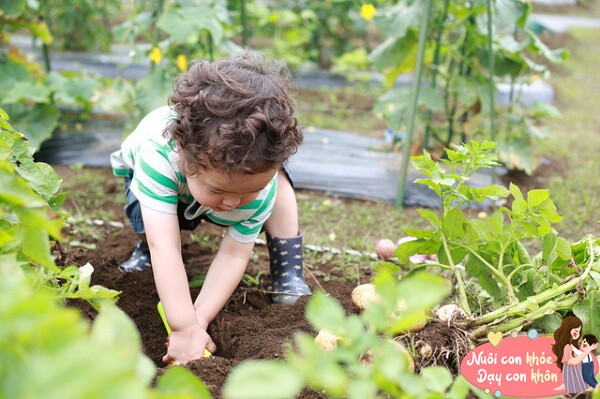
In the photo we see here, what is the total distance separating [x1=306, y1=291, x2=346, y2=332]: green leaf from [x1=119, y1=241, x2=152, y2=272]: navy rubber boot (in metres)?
1.55

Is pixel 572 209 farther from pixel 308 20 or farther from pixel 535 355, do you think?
pixel 308 20

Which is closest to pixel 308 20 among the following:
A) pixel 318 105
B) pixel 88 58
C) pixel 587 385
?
pixel 318 105

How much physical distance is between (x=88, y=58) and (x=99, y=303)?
4985 millimetres

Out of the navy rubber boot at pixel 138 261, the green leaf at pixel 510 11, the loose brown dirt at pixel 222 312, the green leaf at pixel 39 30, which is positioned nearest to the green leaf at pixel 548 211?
the loose brown dirt at pixel 222 312

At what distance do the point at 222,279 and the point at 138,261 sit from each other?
0.48 metres

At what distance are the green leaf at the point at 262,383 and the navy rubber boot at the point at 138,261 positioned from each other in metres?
1.61

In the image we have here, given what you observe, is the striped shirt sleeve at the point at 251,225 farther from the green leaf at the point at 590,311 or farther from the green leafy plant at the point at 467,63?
the green leafy plant at the point at 467,63

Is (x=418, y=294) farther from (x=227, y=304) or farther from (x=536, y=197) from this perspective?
(x=227, y=304)

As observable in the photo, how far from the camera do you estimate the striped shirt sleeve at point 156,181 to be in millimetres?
1739

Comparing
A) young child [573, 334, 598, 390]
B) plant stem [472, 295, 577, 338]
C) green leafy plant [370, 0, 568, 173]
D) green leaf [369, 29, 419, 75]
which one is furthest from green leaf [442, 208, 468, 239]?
green leaf [369, 29, 419, 75]

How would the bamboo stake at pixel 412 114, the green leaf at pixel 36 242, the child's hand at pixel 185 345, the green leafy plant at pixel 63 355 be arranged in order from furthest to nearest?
1. the bamboo stake at pixel 412 114
2. the child's hand at pixel 185 345
3. the green leaf at pixel 36 242
4. the green leafy plant at pixel 63 355

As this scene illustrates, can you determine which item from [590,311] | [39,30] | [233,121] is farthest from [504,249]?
[39,30]

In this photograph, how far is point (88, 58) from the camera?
5.71 metres

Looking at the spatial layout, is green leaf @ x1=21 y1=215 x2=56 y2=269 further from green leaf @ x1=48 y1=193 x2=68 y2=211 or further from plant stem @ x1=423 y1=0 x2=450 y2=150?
plant stem @ x1=423 y1=0 x2=450 y2=150
